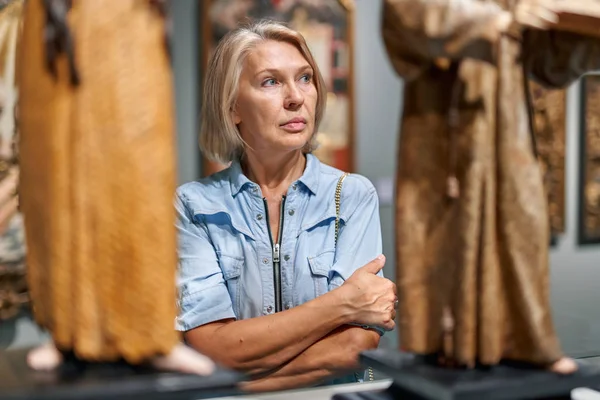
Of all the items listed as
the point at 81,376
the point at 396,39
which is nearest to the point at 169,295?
the point at 81,376

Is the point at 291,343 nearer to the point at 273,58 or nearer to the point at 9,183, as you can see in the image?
the point at 273,58

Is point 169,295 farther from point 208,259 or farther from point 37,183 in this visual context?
point 208,259

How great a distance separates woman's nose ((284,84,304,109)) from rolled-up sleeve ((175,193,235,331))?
0.33m

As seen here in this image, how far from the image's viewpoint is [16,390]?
102 cm

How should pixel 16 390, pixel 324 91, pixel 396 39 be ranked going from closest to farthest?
pixel 16 390 → pixel 396 39 → pixel 324 91

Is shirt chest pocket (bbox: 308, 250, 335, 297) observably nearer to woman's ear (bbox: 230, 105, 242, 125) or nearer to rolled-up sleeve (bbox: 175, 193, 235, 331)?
rolled-up sleeve (bbox: 175, 193, 235, 331)

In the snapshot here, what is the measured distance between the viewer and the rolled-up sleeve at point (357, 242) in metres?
1.58

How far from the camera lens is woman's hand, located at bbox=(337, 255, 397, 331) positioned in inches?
58.9

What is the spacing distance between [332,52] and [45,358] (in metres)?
1.94

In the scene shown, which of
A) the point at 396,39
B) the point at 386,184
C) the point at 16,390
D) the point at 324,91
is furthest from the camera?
the point at 386,184

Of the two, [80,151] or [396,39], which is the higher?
[396,39]

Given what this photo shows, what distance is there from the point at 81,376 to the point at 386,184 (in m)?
1.65

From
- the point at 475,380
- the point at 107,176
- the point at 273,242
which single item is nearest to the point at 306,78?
the point at 273,242

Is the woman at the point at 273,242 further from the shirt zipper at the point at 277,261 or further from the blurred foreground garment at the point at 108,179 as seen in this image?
the blurred foreground garment at the point at 108,179
